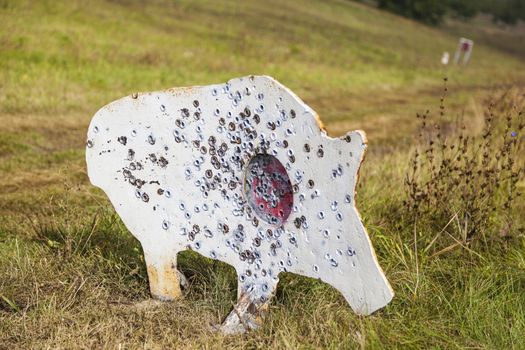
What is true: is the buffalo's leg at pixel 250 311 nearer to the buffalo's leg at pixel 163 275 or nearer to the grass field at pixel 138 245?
the grass field at pixel 138 245

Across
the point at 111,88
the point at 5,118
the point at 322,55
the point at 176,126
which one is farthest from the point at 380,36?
the point at 176,126

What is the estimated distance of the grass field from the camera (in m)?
3.14

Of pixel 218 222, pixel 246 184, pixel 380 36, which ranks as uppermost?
pixel 246 184

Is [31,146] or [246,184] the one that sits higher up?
[246,184]

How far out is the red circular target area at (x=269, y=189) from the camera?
3.09 m

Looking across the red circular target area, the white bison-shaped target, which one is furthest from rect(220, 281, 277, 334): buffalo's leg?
the red circular target area

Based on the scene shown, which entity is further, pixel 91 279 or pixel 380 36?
pixel 380 36

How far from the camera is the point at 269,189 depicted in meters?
Result: 3.16

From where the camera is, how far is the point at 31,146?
23.1ft

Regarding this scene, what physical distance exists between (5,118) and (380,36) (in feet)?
76.7

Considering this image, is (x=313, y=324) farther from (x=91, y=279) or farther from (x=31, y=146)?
(x=31, y=146)

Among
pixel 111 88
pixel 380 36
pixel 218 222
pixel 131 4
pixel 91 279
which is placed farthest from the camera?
pixel 380 36

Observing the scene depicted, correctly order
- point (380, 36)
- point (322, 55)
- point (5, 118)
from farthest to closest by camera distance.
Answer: point (380, 36)
point (322, 55)
point (5, 118)

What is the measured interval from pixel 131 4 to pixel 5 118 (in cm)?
1312
